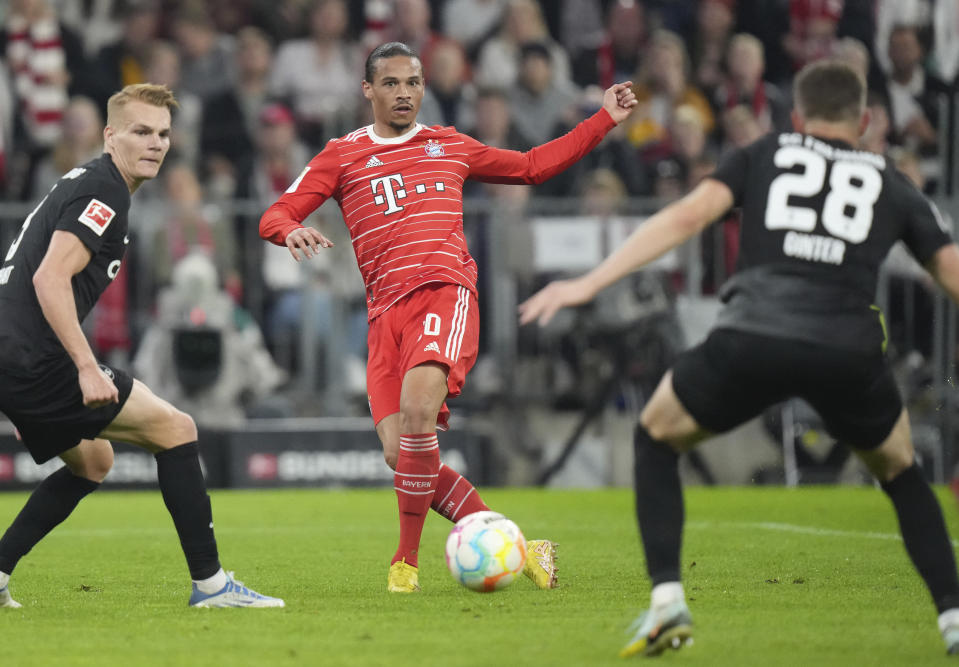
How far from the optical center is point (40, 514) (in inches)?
261

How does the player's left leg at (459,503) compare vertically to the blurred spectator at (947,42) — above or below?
below

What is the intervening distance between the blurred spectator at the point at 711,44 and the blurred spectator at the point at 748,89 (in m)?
0.21

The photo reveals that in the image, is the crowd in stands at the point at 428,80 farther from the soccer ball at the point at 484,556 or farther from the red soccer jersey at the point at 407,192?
the soccer ball at the point at 484,556

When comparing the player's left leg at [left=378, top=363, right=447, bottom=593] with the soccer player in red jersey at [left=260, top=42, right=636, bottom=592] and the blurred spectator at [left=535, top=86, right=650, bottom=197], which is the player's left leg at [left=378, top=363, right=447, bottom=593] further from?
the blurred spectator at [left=535, top=86, right=650, bottom=197]

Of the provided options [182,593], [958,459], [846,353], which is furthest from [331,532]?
[958,459]

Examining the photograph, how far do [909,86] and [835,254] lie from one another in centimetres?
1292

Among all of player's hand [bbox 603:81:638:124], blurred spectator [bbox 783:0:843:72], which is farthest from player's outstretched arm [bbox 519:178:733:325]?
blurred spectator [bbox 783:0:843:72]

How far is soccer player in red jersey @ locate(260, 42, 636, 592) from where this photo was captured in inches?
277

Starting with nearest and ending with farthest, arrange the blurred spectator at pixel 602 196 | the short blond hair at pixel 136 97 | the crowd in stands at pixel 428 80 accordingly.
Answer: the short blond hair at pixel 136 97 < the blurred spectator at pixel 602 196 < the crowd in stands at pixel 428 80

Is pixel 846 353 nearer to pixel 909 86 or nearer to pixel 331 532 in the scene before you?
pixel 331 532

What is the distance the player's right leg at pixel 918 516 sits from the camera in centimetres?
512

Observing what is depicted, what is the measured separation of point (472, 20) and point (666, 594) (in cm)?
1402

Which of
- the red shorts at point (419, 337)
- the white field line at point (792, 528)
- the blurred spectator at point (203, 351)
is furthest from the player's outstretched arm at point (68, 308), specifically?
the blurred spectator at point (203, 351)

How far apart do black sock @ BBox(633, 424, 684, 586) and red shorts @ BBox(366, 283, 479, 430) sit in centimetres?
201
